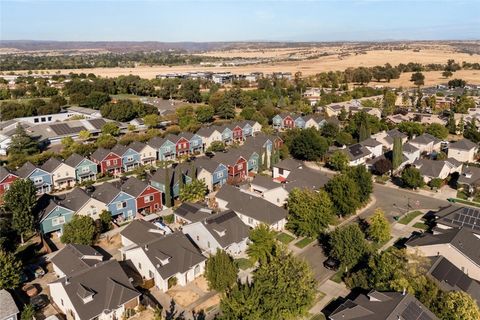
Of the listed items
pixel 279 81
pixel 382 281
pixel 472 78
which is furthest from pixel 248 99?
pixel 472 78

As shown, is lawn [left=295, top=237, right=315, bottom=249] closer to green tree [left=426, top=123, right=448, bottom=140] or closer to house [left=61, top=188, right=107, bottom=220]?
house [left=61, top=188, right=107, bottom=220]

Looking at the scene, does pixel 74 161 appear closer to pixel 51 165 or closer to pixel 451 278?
pixel 51 165

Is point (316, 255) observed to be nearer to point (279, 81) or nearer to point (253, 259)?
point (253, 259)

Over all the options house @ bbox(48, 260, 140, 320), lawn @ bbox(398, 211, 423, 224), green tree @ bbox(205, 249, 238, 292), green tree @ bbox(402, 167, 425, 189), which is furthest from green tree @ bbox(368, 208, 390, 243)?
house @ bbox(48, 260, 140, 320)

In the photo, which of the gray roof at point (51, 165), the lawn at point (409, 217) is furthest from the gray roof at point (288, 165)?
the gray roof at point (51, 165)

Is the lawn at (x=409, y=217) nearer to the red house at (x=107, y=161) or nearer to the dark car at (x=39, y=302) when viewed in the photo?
the dark car at (x=39, y=302)
